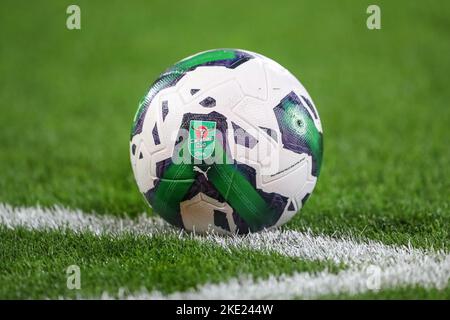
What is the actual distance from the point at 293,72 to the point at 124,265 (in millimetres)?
7953

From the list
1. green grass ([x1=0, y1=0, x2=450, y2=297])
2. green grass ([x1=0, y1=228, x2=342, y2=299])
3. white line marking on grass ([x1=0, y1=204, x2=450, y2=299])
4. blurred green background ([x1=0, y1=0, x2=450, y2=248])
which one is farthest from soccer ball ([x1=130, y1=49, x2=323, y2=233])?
blurred green background ([x1=0, y1=0, x2=450, y2=248])

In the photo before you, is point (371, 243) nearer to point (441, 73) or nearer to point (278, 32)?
point (441, 73)

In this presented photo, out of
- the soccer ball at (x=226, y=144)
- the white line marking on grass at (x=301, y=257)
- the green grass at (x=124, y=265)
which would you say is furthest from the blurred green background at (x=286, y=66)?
the green grass at (x=124, y=265)

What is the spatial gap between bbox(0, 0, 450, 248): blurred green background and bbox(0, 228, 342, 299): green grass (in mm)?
972

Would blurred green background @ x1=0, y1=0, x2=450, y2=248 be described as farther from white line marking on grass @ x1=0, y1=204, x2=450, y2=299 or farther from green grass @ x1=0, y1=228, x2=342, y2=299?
green grass @ x1=0, y1=228, x2=342, y2=299

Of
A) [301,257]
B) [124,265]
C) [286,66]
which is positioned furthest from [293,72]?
[124,265]

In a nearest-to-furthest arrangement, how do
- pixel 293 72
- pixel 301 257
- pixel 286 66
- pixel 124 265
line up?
pixel 124 265, pixel 301 257, pixel 293 72, pixel 286 66

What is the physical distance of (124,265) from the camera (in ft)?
13.4

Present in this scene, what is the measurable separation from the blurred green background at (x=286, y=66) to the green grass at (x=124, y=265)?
0.97 meters

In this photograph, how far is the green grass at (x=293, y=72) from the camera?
5949mm

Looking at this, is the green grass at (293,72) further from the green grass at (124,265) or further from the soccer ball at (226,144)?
the soccer ball at (226,144)

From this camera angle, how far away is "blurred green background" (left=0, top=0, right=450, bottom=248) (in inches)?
236

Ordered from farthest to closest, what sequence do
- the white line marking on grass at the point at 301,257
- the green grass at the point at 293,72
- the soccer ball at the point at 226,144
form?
the green grass at the point at 293,72, the soccer ball at the point at 226,144, the white line marking on grass at the point at 301,257

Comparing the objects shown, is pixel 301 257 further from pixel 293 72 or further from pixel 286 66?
pixel 286 66
